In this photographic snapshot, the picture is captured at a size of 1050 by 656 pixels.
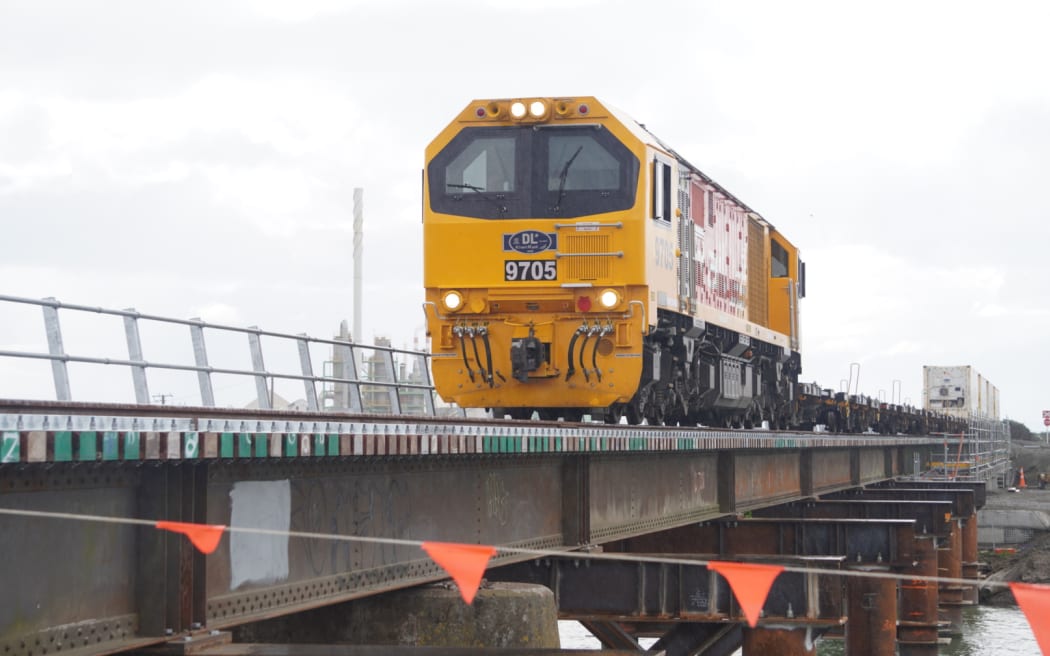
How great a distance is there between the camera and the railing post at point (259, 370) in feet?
48.8

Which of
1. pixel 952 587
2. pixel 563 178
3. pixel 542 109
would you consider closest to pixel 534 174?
pixel 563 178

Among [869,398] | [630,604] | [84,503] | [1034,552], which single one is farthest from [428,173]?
[1034,552]

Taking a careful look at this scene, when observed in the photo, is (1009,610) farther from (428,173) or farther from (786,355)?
(428,173)

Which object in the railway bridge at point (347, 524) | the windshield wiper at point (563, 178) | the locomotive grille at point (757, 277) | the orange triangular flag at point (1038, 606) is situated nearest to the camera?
the orange triangular flag at point (1038, 606)

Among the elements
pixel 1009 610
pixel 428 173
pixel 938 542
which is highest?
pixel 428 173

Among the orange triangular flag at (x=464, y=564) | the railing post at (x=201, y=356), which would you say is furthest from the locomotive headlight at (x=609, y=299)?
the orange triangular flag at (x=464, y=564)

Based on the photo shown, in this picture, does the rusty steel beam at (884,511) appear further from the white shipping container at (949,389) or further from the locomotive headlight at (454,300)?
the white shipping container at (949,389)

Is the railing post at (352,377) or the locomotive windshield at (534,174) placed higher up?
the locomotive windshield at (534,174)

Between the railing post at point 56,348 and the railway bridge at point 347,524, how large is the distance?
0.7 inches

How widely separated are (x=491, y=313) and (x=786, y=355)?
41.6 feet

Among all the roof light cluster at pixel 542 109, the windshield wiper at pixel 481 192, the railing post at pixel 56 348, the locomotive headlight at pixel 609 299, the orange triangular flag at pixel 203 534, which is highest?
the roof light cluster at pixel 542 109

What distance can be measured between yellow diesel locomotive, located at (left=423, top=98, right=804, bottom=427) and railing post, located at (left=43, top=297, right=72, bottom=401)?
258 inches

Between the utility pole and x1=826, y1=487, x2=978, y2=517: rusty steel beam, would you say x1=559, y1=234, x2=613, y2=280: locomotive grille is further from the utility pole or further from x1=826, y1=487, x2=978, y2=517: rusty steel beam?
the utility pole

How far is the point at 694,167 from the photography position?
2105 cm
